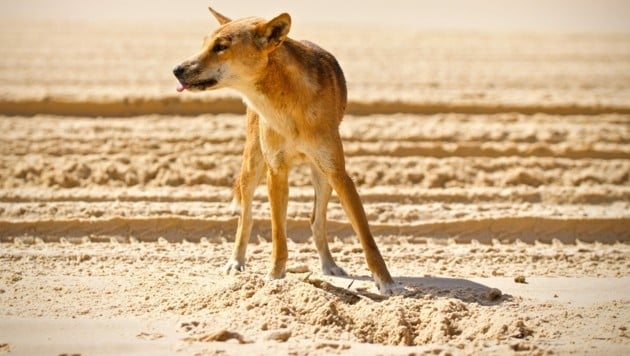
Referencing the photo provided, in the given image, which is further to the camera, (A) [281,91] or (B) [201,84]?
(A) [281,91]

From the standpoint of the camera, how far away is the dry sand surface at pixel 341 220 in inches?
254

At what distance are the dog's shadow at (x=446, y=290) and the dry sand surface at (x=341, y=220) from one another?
27 mm

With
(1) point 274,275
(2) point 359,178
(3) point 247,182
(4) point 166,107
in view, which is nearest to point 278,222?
(1) point 274,275

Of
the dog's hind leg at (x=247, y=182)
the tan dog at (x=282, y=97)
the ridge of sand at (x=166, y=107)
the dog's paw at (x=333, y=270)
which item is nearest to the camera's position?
the tan dog at (x=282, y=97)

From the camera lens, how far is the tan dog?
7.05m

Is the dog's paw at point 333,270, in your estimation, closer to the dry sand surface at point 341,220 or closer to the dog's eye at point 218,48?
the dry sand surface at point 341,220

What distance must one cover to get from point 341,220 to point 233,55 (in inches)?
116

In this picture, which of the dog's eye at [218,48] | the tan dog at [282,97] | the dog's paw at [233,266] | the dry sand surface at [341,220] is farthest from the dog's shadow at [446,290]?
the dog's eye at [218,48]

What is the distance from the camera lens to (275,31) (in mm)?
7086

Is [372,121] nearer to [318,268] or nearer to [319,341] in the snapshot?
[318,268]

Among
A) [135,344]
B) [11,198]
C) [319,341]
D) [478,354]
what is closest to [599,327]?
[478,354]

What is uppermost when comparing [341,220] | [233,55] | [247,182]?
[233,55]

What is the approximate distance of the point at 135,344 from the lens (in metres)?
6.07

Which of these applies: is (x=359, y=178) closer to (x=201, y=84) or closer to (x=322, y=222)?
(x=322, y=222)
